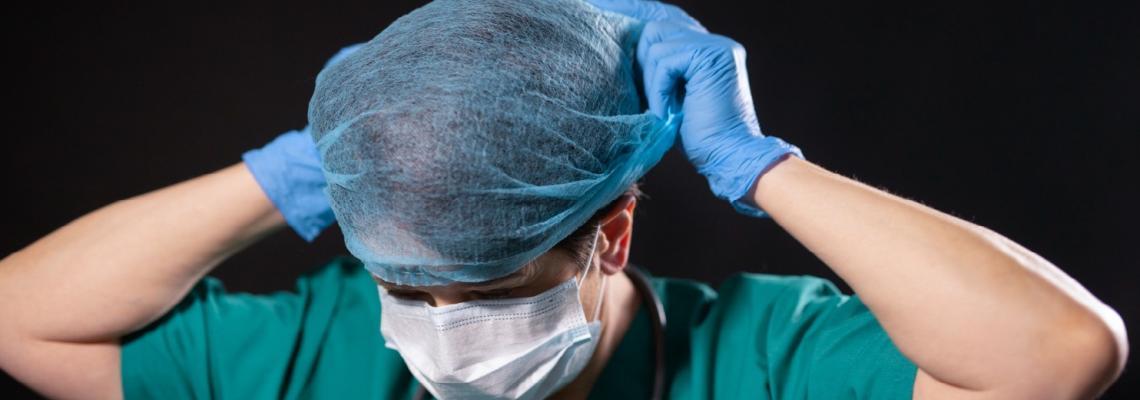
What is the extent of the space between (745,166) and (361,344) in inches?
24.5

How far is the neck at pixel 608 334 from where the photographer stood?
153cm

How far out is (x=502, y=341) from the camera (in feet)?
4.39

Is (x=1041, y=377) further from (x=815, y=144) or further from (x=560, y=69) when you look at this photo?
(x=815, y=144)

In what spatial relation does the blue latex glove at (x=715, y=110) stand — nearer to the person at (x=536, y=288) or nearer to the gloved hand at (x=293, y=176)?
the person at (x=536, y=288)

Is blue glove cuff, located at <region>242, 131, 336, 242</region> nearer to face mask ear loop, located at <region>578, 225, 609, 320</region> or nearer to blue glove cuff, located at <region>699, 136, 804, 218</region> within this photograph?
face mask ear loop, located at <region>578, 225, 609, 320</region>

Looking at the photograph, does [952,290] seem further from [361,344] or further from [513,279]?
[361,344]

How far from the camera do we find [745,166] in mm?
1267

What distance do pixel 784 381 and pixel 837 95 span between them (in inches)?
26.4

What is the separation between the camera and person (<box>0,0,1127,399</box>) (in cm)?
113

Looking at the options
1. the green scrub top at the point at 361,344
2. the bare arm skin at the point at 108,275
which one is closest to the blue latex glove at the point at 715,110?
the green scrub top at the point at 361,344

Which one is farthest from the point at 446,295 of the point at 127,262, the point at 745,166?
the point at 127,262

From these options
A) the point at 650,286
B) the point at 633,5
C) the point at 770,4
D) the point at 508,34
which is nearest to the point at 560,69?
the point at 508,34

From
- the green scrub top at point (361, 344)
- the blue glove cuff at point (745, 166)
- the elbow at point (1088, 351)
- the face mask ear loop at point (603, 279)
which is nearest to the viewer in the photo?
the elbow at point (1088, 351)

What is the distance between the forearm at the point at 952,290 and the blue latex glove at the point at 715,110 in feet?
0.21
